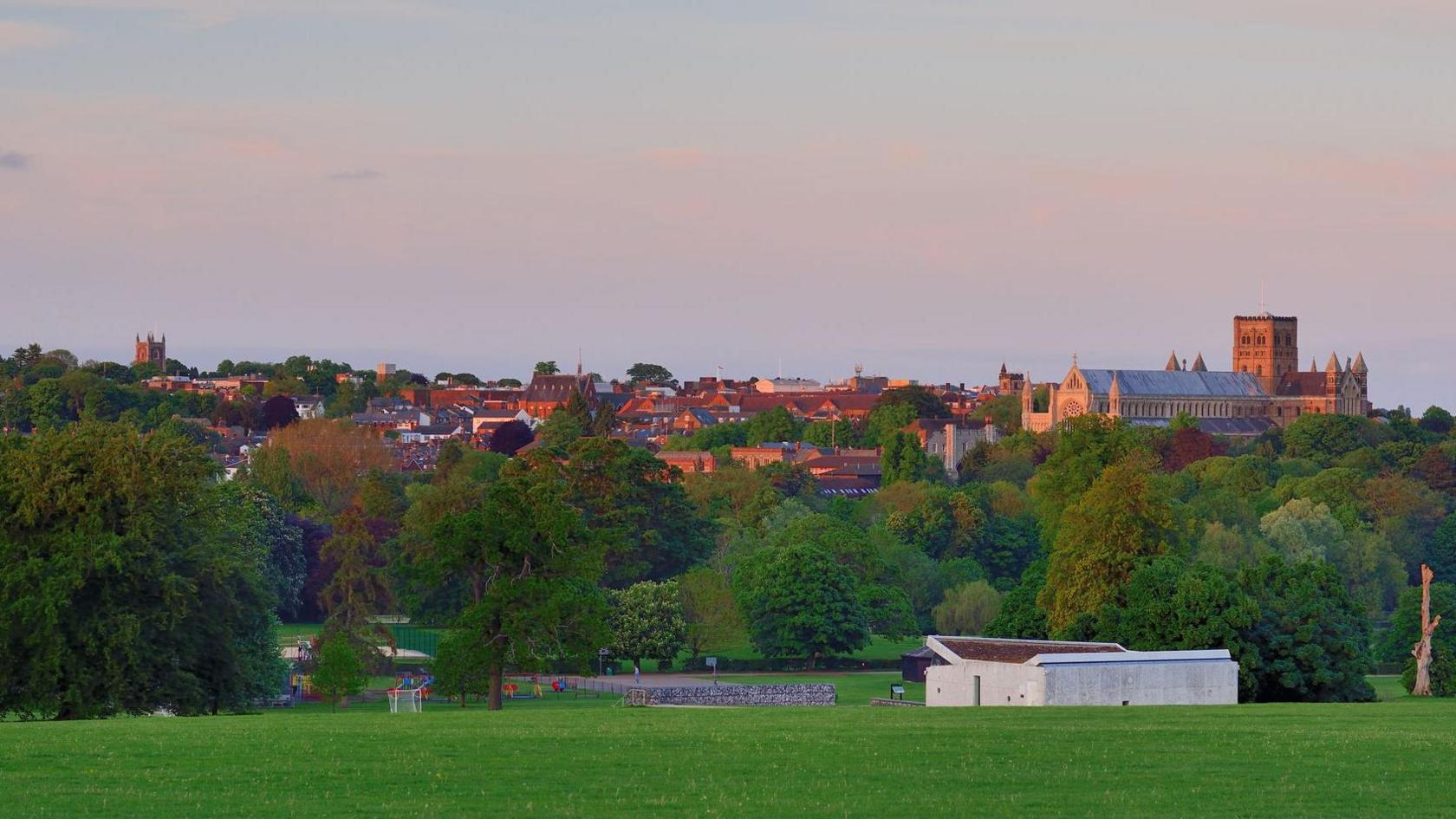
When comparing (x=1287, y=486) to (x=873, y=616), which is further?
(x=1287, y=486)

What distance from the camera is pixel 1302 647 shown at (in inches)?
2397

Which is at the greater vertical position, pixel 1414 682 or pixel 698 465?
pixel 698 465

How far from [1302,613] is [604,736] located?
30382mm

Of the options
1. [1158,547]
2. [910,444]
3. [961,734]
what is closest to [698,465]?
[910,444]

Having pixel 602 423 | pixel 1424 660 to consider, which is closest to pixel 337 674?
pixel 1424 660

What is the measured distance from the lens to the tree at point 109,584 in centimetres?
4712

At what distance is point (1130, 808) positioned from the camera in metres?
28.3

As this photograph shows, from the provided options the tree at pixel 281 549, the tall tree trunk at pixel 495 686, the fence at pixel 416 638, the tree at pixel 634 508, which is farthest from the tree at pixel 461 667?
the tree at pixel 634 508

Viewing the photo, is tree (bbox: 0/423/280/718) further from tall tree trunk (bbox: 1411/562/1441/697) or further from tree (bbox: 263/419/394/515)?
tree (bbox: 263/419/394/515)

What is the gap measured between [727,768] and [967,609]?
72.9m

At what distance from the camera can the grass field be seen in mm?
28188

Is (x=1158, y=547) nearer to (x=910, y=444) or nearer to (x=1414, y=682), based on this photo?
(x=1414, y=682)

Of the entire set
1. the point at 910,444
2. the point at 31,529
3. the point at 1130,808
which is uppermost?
the point at 910,444

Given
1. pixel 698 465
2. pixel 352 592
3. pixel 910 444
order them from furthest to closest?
1. pixel 698 465
2. pixel 910 444
3. pixel 352 592
